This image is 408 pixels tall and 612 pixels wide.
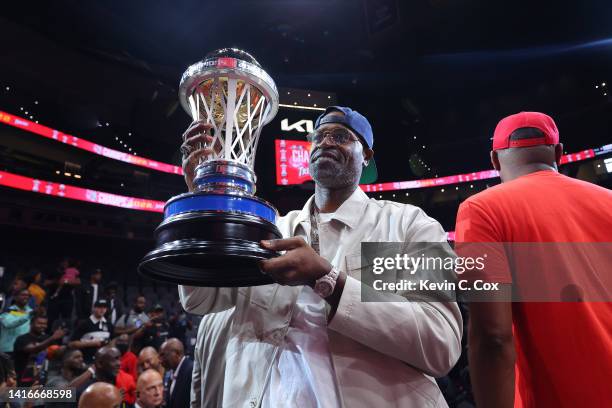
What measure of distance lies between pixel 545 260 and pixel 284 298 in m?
0.94

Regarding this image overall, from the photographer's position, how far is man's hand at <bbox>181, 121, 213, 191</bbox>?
1532mm

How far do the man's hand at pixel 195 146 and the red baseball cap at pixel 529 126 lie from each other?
1250mm

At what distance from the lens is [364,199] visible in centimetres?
166

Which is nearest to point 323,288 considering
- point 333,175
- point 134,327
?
point 333,175

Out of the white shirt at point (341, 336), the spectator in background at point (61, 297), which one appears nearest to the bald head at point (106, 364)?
the white shirt at point (341, 336)

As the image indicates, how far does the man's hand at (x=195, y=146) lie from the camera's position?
1532mm

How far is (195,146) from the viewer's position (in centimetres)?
157

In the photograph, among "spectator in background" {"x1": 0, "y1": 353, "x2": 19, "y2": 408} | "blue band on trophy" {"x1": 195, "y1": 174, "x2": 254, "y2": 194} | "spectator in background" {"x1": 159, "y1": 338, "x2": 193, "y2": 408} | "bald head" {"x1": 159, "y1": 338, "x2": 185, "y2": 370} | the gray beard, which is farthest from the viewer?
"bald head" {"x1": 159, "y1": 338, "x2": 185, "y2": 370}

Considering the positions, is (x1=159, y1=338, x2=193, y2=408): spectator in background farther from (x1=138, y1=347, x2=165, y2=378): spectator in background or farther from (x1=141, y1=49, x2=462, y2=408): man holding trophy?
(x1=141, y1=49, x2=462, y2=408): man holding trophy

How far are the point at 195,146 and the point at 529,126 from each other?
4.66ft

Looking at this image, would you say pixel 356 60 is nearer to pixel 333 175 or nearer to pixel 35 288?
pixel 35 288

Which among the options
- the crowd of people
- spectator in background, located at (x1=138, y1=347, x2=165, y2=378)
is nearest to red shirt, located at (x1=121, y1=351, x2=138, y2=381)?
the crowd of people

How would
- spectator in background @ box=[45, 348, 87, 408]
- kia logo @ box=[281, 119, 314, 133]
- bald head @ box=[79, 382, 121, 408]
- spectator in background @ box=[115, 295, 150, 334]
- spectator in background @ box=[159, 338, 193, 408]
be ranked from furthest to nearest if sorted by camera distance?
kia logo @ box=[281, 119, 314, 133] → spectator in background @ box=[115, 295, 150, 334] → spectator in background @ box=[45, 348, 87, 408] → spectator in background @ box=[159, 338, 193, 408] → bald head @ box=[79, 382, 121, 408]

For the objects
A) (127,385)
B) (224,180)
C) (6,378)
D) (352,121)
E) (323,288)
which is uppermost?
(352,121)
